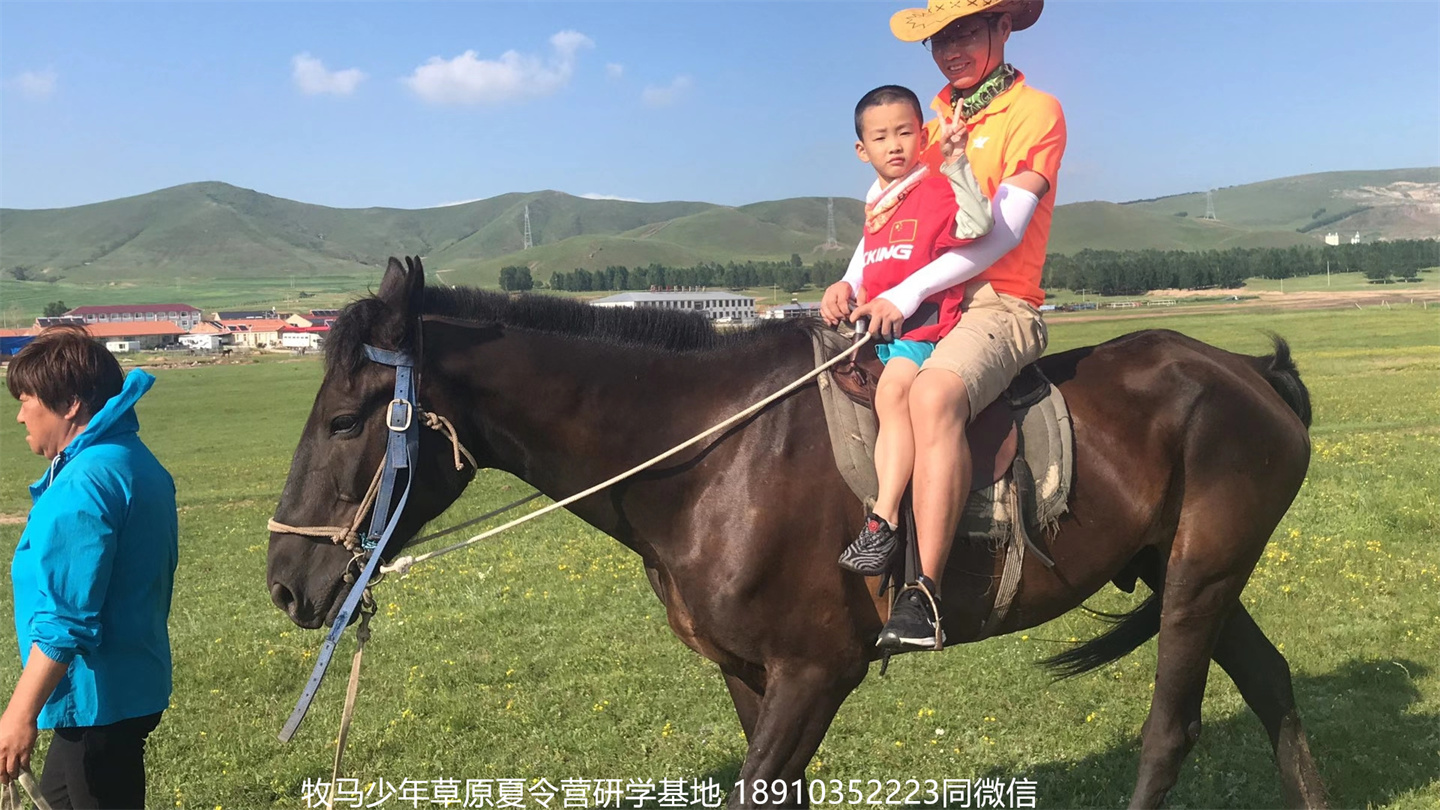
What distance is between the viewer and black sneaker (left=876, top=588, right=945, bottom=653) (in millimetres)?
3396

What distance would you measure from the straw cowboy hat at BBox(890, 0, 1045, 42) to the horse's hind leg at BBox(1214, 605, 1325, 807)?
10.2 feet

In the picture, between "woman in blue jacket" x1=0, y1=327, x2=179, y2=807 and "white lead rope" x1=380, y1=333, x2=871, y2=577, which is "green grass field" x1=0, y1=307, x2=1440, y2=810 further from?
"white lead rope" x1=380, y1=333, x2=871, y2=577

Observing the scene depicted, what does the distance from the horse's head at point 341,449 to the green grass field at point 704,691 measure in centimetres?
281

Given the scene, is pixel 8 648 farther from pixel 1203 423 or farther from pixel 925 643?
pixel 1203 423

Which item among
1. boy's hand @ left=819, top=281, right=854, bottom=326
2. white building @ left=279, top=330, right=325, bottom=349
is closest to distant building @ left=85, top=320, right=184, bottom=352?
white building @ left=279, top=330, right=325, bottom=349

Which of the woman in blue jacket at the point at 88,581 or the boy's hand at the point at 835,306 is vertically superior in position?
the boy's hand at the point at 835,306

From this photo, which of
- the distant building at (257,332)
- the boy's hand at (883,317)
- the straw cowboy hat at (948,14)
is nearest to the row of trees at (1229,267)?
the distant building at (257,332)

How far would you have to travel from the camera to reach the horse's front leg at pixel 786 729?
3.49m

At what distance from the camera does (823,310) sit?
4.07 meters

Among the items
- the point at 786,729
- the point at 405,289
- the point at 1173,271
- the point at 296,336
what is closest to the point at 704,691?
the point at 786,729

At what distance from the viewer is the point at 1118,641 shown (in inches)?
202

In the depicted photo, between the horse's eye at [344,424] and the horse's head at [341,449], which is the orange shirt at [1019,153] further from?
the horse's eye at [344,424]

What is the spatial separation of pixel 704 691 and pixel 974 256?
4.38m

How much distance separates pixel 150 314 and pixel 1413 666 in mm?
171683
